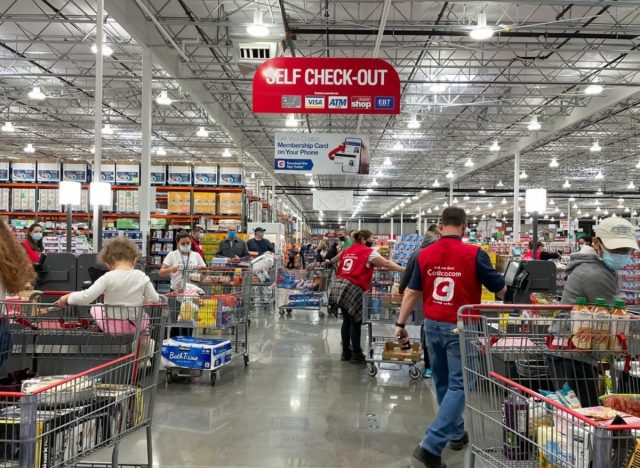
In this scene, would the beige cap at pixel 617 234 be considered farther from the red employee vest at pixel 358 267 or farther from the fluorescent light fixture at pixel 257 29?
the fluorescent light fixture at pixel 257 29

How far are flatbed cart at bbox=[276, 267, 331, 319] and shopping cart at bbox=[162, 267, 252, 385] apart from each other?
151 inches

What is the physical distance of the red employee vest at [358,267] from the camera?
712cm

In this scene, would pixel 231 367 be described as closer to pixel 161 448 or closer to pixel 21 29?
pixel 161 448

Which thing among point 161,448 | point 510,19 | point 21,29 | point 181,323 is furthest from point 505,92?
point 161,448

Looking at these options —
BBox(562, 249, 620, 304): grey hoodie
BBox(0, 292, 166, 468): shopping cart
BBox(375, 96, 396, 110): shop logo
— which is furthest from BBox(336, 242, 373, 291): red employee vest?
BBox(562, 249, 620, 304): grey hoodie

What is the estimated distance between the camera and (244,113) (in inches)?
899

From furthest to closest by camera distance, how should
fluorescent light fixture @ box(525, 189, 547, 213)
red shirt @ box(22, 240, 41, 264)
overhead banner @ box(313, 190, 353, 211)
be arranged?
overhead banner @ box(313, 190, 353, 211)
fluorescent light fixture @ box(525, 189, 547, 213)
red shirt @ box(22, 240, 41, 264)

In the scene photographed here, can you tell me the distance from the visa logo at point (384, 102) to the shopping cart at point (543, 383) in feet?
18.6

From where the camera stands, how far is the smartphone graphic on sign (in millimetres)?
13438

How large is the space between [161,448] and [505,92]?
17744 millimetres

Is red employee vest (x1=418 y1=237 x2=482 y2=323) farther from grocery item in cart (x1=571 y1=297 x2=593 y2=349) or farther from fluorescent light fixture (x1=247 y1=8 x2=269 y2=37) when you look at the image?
fluorescent light fixture (x1=247 y1=8 x2=269 y2=37)

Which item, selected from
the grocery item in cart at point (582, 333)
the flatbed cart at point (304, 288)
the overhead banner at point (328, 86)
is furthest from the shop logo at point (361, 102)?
the grocery item in cart at point (582, 333)

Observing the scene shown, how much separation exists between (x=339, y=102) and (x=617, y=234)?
5.78 metres

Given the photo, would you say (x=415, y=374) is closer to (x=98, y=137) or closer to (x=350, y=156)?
(x=98, y=137)
